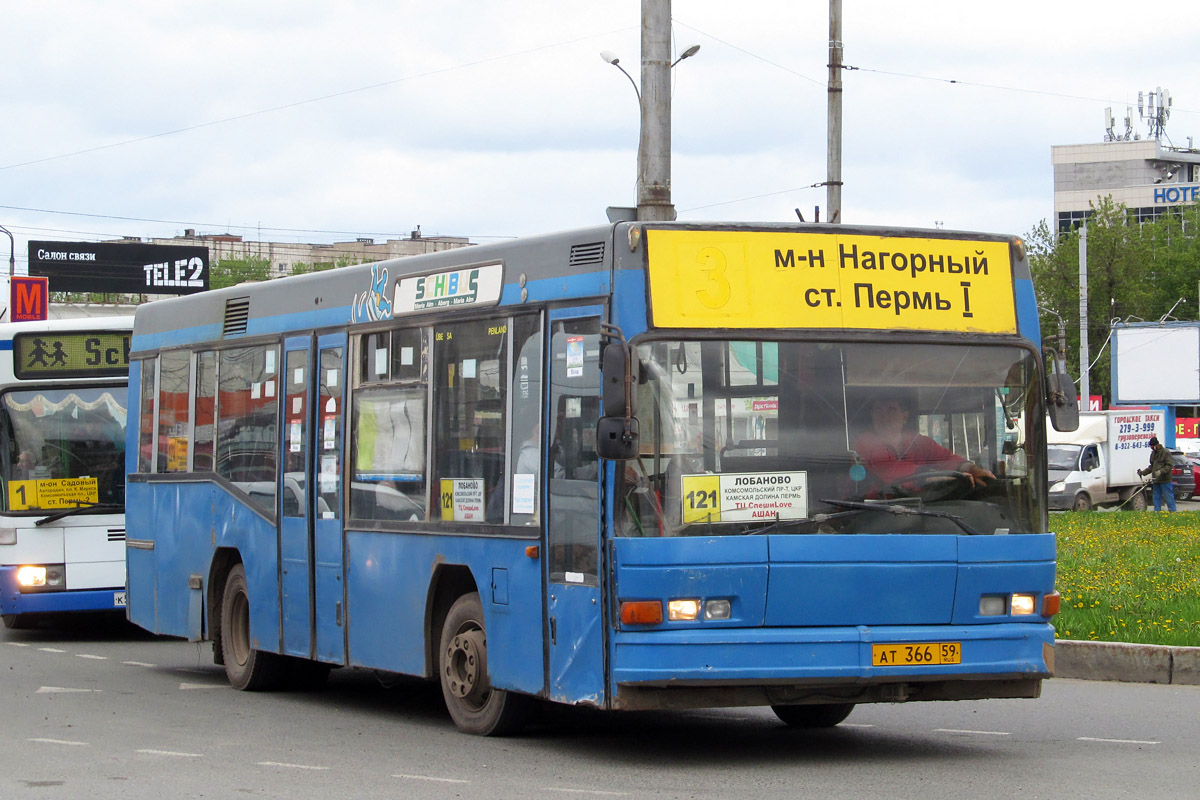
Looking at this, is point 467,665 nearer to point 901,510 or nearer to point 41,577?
point 901,510

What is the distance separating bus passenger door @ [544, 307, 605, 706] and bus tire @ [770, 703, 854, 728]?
7.08 ft

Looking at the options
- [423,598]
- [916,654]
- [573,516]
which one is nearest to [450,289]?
[423,598]

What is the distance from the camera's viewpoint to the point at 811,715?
10.9m

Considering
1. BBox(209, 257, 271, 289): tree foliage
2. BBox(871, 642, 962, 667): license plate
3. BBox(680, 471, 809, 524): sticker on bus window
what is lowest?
BBox(871, 642, 962, 667): license plate

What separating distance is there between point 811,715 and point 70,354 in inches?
375

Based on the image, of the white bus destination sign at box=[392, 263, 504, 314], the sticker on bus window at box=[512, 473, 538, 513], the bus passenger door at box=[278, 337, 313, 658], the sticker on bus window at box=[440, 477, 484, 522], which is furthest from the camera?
the bus passenger door at box=[278, 337, 313, 658]

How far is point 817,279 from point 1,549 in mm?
10578

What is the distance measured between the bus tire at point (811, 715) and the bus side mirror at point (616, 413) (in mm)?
3009

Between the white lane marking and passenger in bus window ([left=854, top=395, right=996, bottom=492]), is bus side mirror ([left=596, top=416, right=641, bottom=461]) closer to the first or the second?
passenger in bus window ([left=854, top=395, right=996, bottom=492])

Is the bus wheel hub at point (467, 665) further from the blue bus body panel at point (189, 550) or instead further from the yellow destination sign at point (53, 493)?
the yellow destination sign at point (53, 493)

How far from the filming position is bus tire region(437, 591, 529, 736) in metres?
10.0

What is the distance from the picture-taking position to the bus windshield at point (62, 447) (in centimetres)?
A: 1709

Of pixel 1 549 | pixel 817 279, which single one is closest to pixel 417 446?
pixel 817 279

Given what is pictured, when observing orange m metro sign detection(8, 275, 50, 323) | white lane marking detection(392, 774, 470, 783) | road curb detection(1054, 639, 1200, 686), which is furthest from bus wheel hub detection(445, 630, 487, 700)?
orange m metro sign detection(8, 275, 50, 323)
